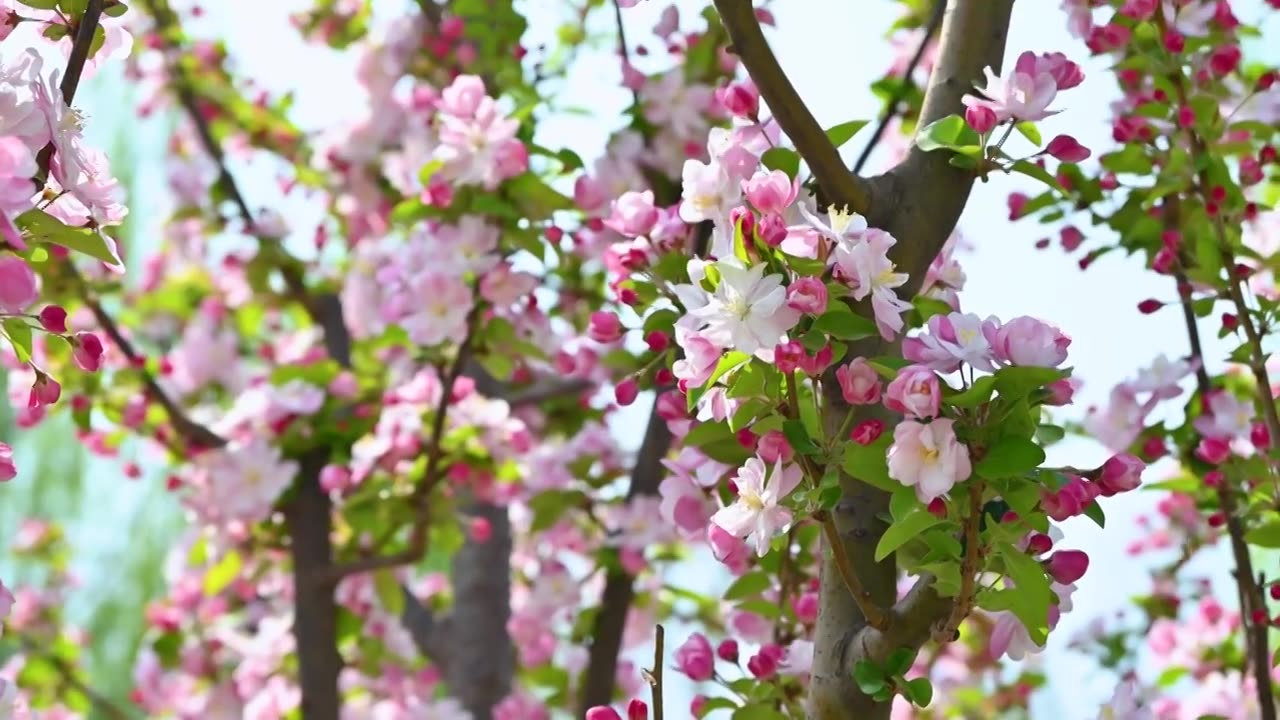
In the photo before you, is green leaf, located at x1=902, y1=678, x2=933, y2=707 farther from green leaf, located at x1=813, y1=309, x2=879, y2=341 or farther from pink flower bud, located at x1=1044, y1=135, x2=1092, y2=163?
pink flower bud, located at x1=1044, y1=135, x2=1092, y2=163

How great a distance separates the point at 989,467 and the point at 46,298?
68.9 inches

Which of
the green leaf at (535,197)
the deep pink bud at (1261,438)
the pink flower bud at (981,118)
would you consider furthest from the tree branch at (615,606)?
the pink flower bud at (981,118)

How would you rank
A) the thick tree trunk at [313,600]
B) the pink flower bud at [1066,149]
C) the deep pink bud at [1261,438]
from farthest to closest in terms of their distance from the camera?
the thick tree trunk at [313,600] → the deep pink bud at [1261,438] → the pink flower bud at [1066,149]

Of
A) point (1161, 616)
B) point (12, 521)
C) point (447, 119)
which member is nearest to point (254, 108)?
point (447, 119)

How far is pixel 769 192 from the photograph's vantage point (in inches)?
31.4

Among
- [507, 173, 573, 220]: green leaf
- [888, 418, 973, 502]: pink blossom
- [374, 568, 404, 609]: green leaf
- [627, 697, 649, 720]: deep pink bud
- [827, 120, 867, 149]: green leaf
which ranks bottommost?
[627, 697, 649, 720]: deep pink bud

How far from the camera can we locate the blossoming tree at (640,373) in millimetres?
791

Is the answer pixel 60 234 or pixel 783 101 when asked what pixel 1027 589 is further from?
pixel 60 234

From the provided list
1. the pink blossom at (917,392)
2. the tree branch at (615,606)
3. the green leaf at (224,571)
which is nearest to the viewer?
the pink blossom at (917,392)

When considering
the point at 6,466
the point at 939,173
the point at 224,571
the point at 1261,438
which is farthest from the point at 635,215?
the point at 224,571

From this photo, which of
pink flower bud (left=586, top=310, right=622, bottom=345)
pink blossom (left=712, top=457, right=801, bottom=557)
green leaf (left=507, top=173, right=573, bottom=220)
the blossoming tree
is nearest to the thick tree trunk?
the blossoming tree

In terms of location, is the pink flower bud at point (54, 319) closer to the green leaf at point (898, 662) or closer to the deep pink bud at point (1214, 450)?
the green leaf at point (898, 662)

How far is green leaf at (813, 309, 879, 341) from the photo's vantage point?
2.59 ft

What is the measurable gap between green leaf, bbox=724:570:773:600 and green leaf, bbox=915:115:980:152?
45cm
